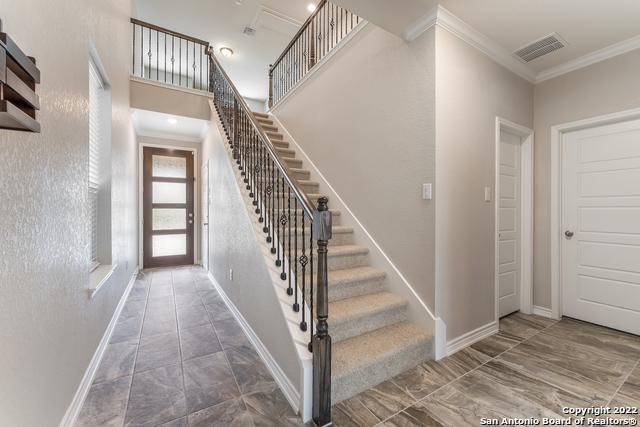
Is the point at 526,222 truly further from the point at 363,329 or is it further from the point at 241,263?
the point at 241,263

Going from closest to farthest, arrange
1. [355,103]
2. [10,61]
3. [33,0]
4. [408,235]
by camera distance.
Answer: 1. [10,61]
2. [33,0]
3. [408,235]
4. [355,103]

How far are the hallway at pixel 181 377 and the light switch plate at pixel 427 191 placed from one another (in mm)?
1762

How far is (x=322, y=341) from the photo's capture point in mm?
1544

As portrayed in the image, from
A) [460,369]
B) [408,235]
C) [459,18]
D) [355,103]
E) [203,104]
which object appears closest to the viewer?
[460,369]

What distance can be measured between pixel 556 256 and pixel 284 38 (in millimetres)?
5641

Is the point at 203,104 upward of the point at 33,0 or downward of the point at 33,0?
upward

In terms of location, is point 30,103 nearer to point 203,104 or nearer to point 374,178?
point 374,178

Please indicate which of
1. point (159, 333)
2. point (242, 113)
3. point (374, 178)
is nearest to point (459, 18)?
point (374, 178)

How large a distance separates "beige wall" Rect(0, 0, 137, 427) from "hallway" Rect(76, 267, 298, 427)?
24 cm

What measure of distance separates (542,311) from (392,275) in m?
1.94

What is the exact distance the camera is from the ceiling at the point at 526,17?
2027 millimetres

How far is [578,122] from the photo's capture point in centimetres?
282

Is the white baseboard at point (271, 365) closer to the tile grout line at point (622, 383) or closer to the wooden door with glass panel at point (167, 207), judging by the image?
the tile grout line at point (622, 383)

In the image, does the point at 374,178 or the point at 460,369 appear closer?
the point at 460,369
